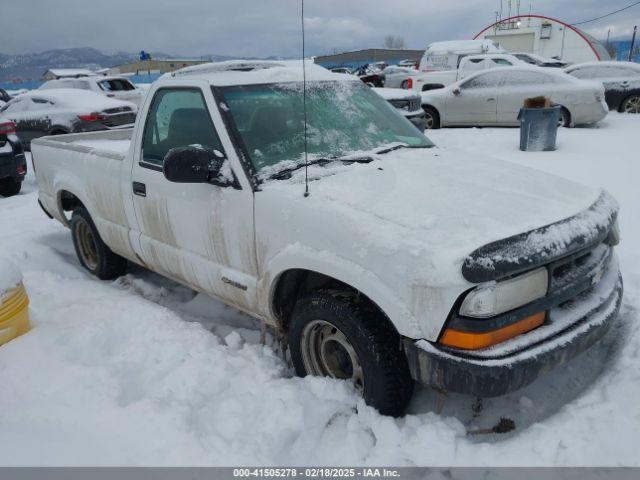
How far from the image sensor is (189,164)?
2.86 metres

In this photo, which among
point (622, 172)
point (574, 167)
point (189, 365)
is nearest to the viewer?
point (189, 365)

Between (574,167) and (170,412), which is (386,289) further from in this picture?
(574,167)

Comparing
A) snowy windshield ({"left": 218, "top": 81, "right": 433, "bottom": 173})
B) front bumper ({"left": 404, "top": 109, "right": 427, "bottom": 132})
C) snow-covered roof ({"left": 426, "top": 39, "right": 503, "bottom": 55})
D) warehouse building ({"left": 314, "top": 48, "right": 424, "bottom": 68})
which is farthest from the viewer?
warehouse building ({"left": 314, "top": 48, "right": 424, "bottom": 68})

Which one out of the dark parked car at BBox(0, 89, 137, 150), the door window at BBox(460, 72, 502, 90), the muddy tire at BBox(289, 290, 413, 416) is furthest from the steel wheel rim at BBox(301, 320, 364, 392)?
the door window at BBox(460, 72, 502, 90)

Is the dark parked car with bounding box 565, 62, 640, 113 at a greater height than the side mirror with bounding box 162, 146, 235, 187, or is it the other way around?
the dark parked car with bounding box 565, 62, 640, 113

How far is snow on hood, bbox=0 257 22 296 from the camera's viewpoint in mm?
3205

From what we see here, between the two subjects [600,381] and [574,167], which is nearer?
[600,381]

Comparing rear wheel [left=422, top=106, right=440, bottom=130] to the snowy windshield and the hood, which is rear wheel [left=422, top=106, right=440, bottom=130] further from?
the hood

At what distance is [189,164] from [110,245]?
1.98 m

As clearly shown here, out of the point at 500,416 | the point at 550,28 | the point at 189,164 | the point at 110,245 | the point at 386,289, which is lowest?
the point at 500,416

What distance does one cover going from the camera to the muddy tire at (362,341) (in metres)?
2.49

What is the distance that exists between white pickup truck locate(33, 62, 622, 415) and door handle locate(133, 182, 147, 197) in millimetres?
35

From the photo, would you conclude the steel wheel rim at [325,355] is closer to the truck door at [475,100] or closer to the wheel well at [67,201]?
the wheel well at [67,201]

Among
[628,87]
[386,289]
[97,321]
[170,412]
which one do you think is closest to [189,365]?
[170,412]
